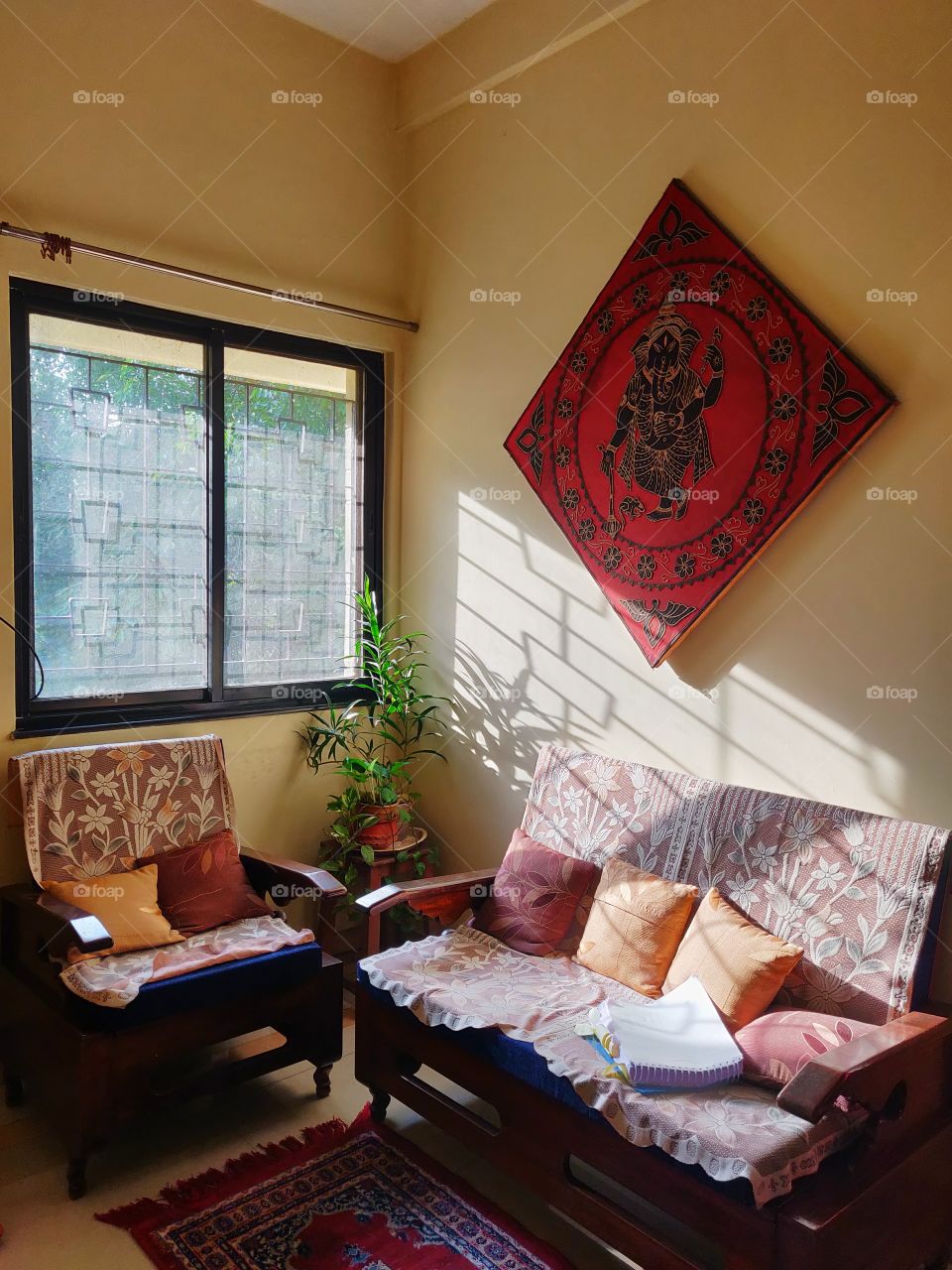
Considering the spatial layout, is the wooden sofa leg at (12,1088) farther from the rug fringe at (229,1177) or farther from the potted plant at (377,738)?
the potted plant at (377,738)

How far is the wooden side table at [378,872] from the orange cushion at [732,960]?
1.27m

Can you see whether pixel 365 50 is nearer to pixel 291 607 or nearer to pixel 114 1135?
pixel 291 607

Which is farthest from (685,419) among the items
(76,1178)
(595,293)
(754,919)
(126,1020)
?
(76,1178)

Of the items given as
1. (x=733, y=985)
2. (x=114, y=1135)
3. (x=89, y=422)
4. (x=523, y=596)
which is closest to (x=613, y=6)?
(x=523, y=596)

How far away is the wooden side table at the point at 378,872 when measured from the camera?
364cm

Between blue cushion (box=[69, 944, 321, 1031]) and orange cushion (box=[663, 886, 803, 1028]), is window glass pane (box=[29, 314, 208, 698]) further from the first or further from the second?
orange cushion (box=[663, 886, 803, 1028])

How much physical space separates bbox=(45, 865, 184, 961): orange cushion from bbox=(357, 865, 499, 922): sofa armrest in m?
0.60

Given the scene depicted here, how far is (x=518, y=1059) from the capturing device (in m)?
2.34

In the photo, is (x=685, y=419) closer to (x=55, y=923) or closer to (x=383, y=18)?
(x=383, y=18)

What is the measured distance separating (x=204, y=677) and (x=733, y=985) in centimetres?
213

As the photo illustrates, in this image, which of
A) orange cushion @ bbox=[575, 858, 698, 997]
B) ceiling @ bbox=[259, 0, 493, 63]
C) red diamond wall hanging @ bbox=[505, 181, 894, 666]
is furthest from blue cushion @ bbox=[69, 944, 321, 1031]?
ceiling @ bbox=[259, 0, 493, 63]

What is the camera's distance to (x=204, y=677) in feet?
11.9

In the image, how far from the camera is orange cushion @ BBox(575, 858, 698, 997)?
2648 millimetres

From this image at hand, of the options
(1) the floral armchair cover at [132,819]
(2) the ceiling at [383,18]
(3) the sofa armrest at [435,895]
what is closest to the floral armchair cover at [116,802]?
(1) the floral armchair cover at [132,819]
